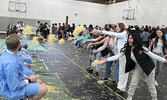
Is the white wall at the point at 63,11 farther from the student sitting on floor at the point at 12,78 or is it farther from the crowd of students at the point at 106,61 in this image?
the student sitting on floor at the point at 12,78

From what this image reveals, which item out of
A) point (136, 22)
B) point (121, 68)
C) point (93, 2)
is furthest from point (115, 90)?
point (93, 2)

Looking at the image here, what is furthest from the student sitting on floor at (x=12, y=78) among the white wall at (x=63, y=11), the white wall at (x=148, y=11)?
the white wall at (x=63, y=11)

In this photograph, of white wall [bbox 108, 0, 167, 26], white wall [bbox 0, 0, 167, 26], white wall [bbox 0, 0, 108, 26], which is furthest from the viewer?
white wall [bbox 0, 0, 108, 26]


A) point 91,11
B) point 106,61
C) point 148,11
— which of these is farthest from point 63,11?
point 106,61

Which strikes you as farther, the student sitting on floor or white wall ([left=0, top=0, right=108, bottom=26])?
white wall ([left=0, top=0, right=108, bottom=26])

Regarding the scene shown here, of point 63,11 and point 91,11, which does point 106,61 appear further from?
point 91,11

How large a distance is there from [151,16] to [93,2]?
11817mm

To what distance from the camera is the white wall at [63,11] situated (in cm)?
2289

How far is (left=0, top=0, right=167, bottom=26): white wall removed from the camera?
17203 mm

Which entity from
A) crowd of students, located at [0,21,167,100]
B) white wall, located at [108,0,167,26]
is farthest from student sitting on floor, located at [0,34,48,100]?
white wall, located at [108,0,167,26]

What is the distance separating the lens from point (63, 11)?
2506 centimetres

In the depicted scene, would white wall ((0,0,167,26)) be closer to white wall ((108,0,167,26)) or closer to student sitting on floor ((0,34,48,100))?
white wall ((108,0,167,26))

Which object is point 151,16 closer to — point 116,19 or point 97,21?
point 116,19

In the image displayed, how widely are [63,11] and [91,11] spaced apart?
487 cm
